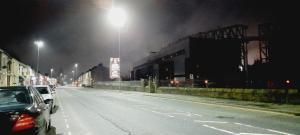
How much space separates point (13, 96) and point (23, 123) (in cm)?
227

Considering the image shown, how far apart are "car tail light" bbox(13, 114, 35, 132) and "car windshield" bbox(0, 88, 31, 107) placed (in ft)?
3.66

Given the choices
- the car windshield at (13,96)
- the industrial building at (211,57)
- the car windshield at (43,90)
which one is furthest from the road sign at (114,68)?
the car windshield at (13,96)

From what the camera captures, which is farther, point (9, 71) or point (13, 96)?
point (9, 71)

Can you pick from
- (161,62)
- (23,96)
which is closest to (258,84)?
(23,96)

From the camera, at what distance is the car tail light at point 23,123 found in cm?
565

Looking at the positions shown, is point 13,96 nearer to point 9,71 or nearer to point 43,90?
point 43,90

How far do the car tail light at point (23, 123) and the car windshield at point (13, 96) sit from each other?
1.12 metres

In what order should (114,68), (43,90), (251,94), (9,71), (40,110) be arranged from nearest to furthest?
(40,110), (43,90), (251,94), (9,71), (114,68)

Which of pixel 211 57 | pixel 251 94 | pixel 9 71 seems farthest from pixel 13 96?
pixel 211 57

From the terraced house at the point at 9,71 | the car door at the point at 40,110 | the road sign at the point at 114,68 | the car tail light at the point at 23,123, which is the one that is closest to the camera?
the car tail light at the point at 23,123

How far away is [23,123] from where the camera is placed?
18.8 ft

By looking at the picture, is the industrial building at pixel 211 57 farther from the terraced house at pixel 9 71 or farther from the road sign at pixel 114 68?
the terraced house at pixel 9 71

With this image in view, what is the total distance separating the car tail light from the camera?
5.65 metres

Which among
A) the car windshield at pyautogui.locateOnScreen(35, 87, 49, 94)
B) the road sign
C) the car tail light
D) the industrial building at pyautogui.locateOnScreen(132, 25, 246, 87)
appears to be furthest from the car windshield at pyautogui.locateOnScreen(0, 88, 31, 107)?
the industrial building at pyautogui.locateOnScreen(132, 25, 246, 87)
